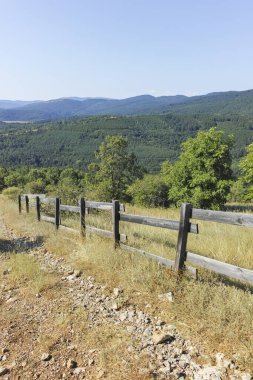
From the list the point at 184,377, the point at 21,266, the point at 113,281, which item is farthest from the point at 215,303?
the point at 21,266

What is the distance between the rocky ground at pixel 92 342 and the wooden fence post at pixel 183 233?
74cm

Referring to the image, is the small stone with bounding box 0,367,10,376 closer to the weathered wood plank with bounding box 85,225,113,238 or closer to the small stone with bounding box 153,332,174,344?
the small stone with bounding box 153,332,174,344

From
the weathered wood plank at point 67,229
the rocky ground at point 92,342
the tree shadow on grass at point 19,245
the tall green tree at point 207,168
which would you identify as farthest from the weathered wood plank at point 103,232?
the tall green tree at point 207,168

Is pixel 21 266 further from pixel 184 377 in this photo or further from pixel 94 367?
pixel 184 377

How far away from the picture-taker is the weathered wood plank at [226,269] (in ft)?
15.1

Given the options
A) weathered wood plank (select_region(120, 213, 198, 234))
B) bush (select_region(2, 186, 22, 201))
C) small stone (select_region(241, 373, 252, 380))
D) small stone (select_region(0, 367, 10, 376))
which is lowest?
bush (select_region(2, 186, 22, 201))

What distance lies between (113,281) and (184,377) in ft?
9.20

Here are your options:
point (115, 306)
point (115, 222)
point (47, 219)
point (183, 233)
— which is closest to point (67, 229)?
point (47, 219)

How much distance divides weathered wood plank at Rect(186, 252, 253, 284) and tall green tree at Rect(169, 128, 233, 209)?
21.4 meters

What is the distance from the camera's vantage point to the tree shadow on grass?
9.56 metres

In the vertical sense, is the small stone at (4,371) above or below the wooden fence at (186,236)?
below

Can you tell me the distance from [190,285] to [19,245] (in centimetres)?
611

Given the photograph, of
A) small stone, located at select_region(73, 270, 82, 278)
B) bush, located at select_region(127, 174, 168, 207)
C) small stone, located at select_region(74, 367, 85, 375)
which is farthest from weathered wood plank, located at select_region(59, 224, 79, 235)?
bush, located at select_region(127, 174, 168, 207)

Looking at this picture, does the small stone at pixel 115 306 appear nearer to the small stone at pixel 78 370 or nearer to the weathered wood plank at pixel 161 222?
the small stone at pixel 78 370
